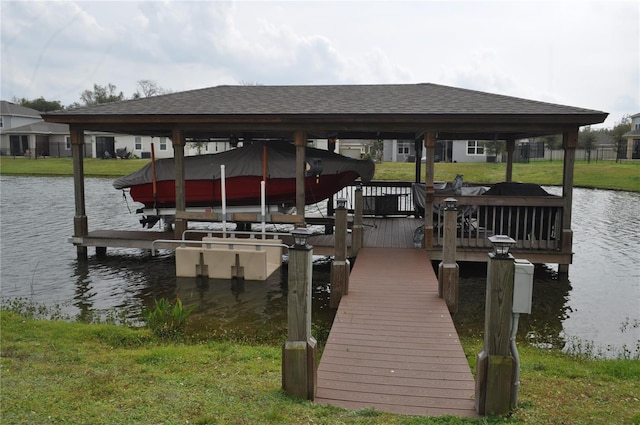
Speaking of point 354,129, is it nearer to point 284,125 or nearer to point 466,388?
point 284,125

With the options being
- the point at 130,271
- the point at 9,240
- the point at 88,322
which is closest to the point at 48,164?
the point at 9,240

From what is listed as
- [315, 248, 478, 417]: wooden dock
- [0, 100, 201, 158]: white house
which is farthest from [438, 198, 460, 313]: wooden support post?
[0, 100, 201, 158]: white house

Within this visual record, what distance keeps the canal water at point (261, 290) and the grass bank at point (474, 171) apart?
1991cm

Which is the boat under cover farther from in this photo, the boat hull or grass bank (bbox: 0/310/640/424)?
grass bank (bbox: 0/310/640/424)

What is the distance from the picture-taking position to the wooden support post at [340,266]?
792 centimetres

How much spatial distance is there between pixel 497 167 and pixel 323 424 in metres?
40.8

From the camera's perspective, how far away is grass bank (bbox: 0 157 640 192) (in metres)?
35.0

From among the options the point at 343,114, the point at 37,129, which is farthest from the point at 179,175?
the point at 37,129

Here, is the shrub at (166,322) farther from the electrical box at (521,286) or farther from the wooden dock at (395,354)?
the electrical box at (521,286)

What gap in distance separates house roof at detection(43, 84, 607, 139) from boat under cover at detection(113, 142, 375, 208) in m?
1.17

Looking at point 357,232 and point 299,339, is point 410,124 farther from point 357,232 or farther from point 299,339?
point 299,339

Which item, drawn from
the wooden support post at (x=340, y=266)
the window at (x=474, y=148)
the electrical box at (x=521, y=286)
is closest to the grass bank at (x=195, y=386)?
the electrical box at (x=521, y=286)

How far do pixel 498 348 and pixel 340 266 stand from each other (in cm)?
388

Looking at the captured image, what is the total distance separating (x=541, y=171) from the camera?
3994 centimetres
